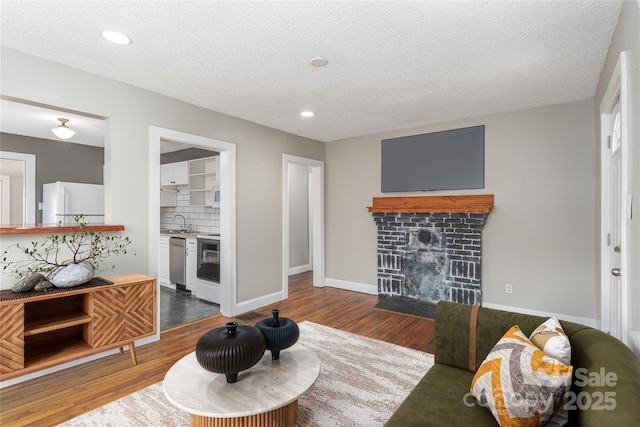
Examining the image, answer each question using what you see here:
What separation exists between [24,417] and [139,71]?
266 centimetres

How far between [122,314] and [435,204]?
12.7 ft

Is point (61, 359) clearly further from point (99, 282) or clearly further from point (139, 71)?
point (139, 71)

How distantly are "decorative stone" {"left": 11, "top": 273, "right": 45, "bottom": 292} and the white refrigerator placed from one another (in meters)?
2.58

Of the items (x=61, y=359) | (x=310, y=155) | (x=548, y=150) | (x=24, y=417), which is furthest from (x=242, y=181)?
(x=548, y=150)

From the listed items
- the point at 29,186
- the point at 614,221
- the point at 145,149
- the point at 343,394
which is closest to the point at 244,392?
the point at 343,394

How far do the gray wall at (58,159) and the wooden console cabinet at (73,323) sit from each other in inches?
141

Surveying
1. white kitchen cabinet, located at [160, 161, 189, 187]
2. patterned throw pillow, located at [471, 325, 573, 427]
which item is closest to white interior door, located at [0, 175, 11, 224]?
white kitchen cabinet, located at [160, 161, 189, 187]

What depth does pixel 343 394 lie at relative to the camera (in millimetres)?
2285

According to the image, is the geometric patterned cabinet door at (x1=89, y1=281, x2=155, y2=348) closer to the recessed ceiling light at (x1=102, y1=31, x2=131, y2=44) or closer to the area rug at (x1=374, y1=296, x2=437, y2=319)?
the recessed ceiling light at (x1=102, y1=31, x2=131, y2=44)

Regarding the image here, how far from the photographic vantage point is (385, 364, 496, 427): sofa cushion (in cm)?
133

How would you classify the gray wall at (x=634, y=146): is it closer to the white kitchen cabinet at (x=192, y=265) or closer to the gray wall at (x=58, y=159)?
the white kitchen cabinet at (x=192, y=265)

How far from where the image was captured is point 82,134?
5.01 meters

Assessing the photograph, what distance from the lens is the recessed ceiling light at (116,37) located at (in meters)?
2.18

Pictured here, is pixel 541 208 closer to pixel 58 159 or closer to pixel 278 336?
pixel 278 336
